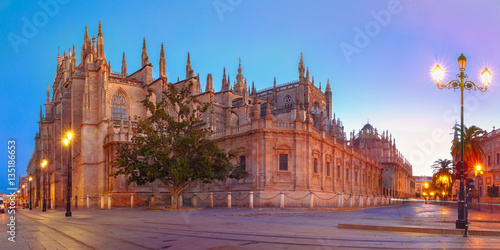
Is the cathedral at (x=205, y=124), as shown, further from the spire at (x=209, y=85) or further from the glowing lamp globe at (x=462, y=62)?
the glowing lamp globe at (x=462, y=62)

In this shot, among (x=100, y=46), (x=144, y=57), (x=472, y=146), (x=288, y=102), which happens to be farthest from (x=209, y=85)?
(x=472, y=146)

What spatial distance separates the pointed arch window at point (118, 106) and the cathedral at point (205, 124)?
0.36 feet

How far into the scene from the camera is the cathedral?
106ft

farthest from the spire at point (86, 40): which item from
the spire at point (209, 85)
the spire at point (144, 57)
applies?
the spire at point (209, 85)

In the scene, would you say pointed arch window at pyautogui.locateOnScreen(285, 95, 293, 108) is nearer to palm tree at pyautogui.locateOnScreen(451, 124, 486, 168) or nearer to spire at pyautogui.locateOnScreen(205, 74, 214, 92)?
spire at pyautogui.locateOnScreen(205, 74, 214, 92)

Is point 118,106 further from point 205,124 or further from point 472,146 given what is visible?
point 472,146

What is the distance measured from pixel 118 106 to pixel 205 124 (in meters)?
10.3

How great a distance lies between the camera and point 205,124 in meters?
44.8

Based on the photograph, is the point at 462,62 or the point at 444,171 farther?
the point at 444,171

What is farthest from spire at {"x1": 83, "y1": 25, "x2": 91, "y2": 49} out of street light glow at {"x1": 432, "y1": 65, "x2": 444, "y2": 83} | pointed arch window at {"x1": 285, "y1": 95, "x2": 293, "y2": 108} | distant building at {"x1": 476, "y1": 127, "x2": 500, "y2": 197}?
distant building at {"x1": 476, "y1": 127, "x2": 500, "y2": 197}

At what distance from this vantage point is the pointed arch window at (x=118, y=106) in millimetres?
46219

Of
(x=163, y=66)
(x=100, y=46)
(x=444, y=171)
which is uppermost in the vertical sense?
(x=100, y=46)

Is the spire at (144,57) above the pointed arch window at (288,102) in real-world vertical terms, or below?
above

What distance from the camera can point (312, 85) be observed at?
69.2 meters
